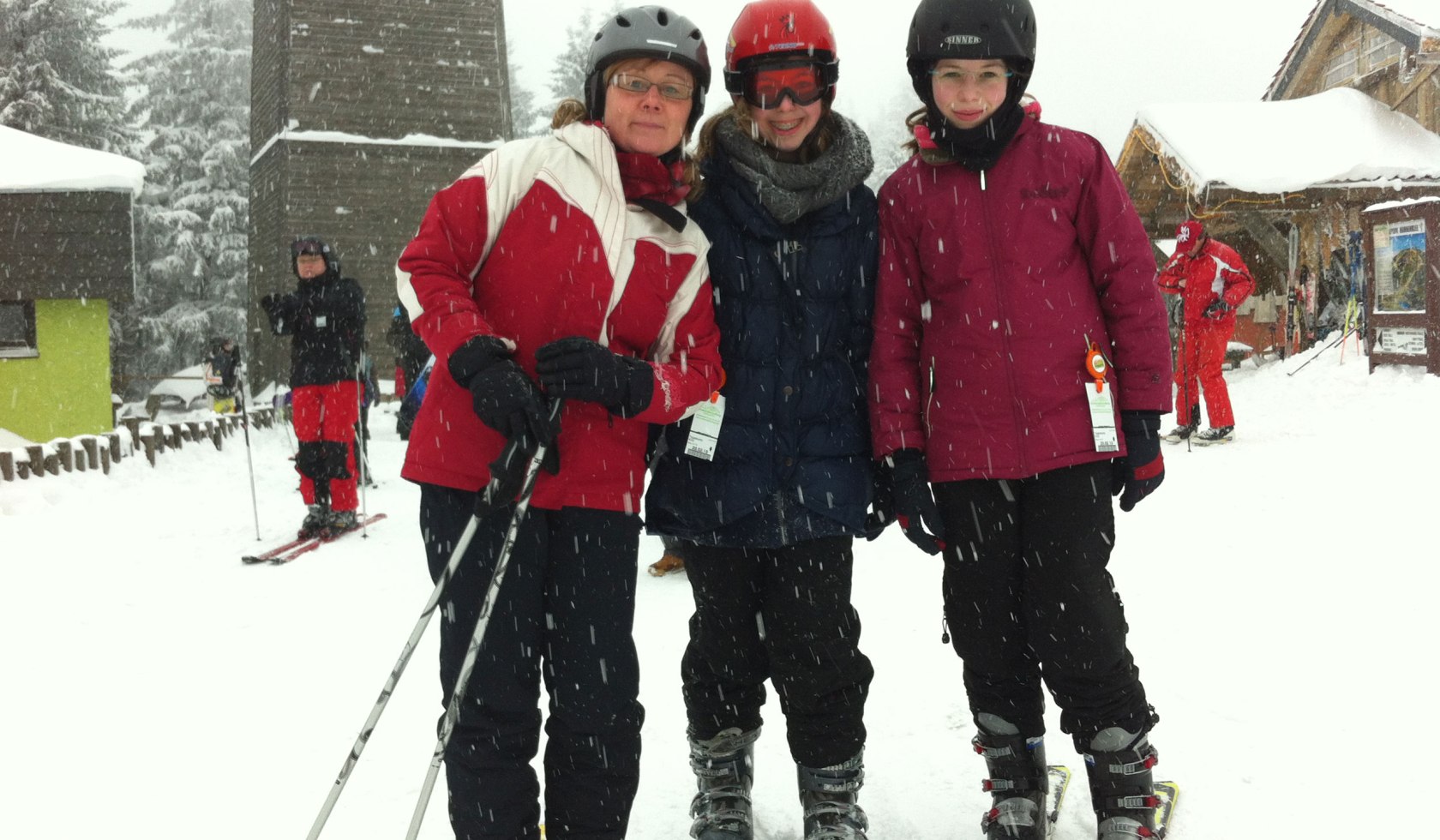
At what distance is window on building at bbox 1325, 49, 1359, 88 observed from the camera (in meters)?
17.0

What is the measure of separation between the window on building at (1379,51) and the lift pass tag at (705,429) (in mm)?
17509

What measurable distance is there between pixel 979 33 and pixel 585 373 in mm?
1347

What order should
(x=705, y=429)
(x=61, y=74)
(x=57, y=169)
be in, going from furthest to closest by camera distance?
(x=61, y=74) < (x=57, y=169) < (x=705, y=429)

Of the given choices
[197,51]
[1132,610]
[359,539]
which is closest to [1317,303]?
[1132,610]

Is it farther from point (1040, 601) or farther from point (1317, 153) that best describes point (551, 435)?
point (1317, 153)

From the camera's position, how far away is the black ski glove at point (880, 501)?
8.66 feet

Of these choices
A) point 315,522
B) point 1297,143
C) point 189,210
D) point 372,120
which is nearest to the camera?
point 315,522

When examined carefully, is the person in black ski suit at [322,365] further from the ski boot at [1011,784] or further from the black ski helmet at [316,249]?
the ski boot at [1011,784]

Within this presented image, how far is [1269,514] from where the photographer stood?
6098mm

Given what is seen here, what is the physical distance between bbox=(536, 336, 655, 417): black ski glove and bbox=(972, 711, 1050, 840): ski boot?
4.31 feet

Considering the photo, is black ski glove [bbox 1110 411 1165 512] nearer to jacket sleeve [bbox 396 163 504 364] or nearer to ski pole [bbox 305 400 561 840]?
ski pole [bbox 305 400 561 840]

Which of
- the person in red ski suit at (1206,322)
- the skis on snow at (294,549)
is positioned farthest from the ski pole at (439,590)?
the person in red ski suit at (1206,322)

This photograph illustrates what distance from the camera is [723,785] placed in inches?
103

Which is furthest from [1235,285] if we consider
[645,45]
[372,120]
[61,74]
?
[61,74]
